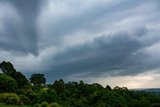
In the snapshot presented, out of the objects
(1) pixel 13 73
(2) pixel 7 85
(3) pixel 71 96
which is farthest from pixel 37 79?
(3) pixel 71 96

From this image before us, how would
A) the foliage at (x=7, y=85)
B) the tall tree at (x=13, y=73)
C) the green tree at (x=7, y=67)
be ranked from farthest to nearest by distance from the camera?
1. the green tree at (x=7, y=67)
2. the tall tree at (x=13, y=73)
3. the foliage at (x=7, y=85)

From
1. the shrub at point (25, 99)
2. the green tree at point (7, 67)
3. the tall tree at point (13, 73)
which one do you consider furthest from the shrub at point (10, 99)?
the green tree at point (7, 67)

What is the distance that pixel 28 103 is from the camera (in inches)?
3989

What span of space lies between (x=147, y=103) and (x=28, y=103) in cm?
3416

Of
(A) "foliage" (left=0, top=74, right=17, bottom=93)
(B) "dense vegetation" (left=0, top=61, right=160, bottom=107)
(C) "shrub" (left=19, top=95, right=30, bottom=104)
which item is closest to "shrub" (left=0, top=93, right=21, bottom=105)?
(B) "dense vegetation" (left=0, top=61, right=160, bottom=107)

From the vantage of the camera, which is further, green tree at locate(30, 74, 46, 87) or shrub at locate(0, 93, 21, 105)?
green tree at locate(30, 74, 46, 87)

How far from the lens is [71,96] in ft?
358

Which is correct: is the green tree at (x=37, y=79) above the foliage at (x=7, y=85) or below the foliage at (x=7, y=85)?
above

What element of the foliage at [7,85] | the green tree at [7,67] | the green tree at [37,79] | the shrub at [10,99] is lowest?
the shrub at [10,99]

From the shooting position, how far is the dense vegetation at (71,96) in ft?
314

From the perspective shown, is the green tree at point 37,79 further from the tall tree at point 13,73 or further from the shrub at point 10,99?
the shrub at point 10,99

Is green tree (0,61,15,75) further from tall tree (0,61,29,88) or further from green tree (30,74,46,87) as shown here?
green tree (30,74,46,87)

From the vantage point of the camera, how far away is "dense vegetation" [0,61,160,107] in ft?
314

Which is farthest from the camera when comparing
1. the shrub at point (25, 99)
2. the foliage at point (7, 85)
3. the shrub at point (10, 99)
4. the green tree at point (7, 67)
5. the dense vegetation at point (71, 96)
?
the green tree at point (7, 67)
